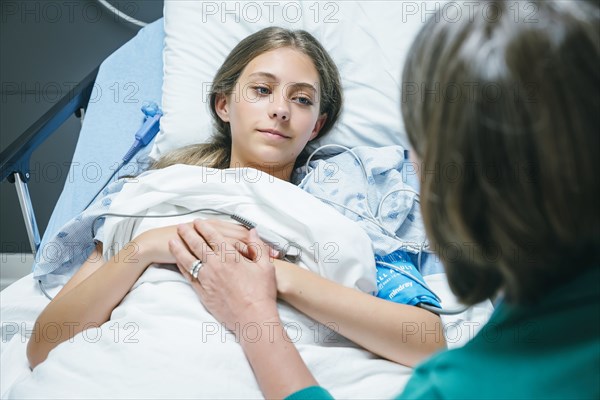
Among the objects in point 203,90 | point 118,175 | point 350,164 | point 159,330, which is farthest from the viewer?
point 203,90

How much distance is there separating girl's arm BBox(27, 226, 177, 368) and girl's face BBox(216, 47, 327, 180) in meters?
0.37

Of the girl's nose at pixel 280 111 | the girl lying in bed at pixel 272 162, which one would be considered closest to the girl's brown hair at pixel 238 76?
the girl lying in bed at pixel 272 162

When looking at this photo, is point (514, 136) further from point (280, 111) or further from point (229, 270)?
point (280, 111)

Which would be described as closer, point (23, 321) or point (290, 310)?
point (290, 310)

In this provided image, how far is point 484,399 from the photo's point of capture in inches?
22.3

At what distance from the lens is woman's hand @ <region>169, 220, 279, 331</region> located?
1004 mm

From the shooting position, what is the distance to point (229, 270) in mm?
1049

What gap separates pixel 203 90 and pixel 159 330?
0.90 m

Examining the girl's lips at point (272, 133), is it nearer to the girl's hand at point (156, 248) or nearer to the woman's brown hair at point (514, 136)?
the girl's hand at point (156, 248)

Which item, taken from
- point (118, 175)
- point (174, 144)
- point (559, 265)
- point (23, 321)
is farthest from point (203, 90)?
point (559, 265)

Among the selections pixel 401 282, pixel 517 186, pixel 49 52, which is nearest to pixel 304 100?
pixel 401 282

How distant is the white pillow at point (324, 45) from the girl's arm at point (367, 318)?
63 cm

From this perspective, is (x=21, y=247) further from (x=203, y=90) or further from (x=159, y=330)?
(x=159, y=330)

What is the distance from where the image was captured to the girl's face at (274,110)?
4.60 ft
